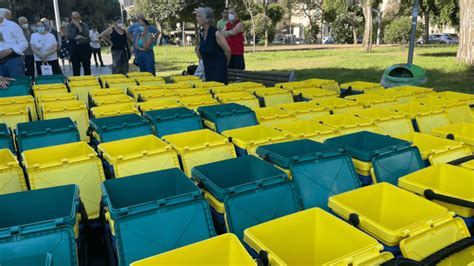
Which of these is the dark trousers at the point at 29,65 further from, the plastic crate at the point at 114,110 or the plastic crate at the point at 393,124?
the plastic crate at the point at 393,124

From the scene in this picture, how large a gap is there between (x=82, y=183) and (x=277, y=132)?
5.98ft

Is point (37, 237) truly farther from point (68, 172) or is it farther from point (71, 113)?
point (71, 113)

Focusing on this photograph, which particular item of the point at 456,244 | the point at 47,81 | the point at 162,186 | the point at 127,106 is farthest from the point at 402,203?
the point at 47,81

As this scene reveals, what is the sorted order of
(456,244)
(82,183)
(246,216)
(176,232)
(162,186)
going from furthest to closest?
(82,183) < (162,186) < (246,216) < (176,232) < (456,244)

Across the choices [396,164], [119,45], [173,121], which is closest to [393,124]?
[396,164]

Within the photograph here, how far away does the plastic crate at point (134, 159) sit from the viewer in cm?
290

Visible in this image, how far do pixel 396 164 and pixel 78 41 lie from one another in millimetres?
8111

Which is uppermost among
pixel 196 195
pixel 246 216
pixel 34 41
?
pixel 34 41

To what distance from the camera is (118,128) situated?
12.2 feet

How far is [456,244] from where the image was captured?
185 cm

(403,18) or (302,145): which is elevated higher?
(403,18)

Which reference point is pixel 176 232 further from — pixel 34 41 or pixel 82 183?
pixel 34 41

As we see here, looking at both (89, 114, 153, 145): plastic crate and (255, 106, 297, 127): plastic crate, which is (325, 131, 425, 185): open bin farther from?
(89, 114, 153, 145): plastic crate

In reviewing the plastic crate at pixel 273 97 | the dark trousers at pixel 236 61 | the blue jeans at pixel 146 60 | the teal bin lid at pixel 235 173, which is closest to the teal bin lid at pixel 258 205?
the teal bin lid at pixel 235 173
